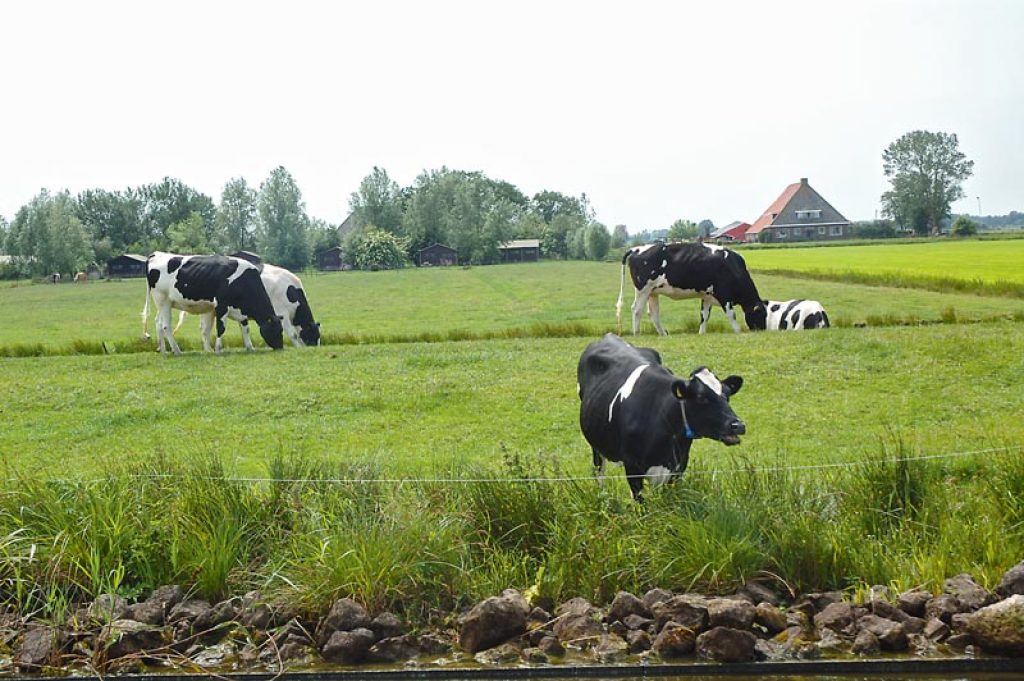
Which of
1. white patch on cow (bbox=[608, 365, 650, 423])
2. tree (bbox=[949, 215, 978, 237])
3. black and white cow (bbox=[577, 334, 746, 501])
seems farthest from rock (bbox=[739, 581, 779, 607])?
tree (bbox=[949, 215, 978, 237])

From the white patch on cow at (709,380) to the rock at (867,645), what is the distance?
287 cm

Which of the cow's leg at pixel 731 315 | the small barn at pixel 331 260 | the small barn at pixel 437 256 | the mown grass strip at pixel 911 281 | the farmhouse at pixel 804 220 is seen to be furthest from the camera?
the farmhouse at pixel 804 220

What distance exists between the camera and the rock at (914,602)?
9352mm

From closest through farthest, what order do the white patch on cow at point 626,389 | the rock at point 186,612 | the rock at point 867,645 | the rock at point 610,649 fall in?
the rock at point 867,645 < the rock at point 610,649 < the rock at point 186,612 < the white patch on cow at point 626,389

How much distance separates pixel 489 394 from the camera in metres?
20.4

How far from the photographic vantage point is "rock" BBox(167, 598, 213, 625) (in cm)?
990

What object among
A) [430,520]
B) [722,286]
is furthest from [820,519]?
[722,286]

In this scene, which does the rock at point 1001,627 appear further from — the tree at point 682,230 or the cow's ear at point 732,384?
the tree at point 682,230

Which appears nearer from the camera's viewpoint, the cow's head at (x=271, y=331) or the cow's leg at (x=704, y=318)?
the cow's head at (x=271, y=331)

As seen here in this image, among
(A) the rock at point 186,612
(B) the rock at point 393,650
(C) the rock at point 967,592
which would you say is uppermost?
(C) the rock at point 967,592

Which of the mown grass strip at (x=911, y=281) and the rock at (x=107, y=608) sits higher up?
the mown grass strip at (x=911, y=281)

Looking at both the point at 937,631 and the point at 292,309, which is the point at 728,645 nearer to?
the point at 937,631

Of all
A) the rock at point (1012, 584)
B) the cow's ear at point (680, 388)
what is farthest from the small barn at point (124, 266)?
the rock at point (1012, 584)

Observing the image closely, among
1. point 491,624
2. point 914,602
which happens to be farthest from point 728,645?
point 491,624
